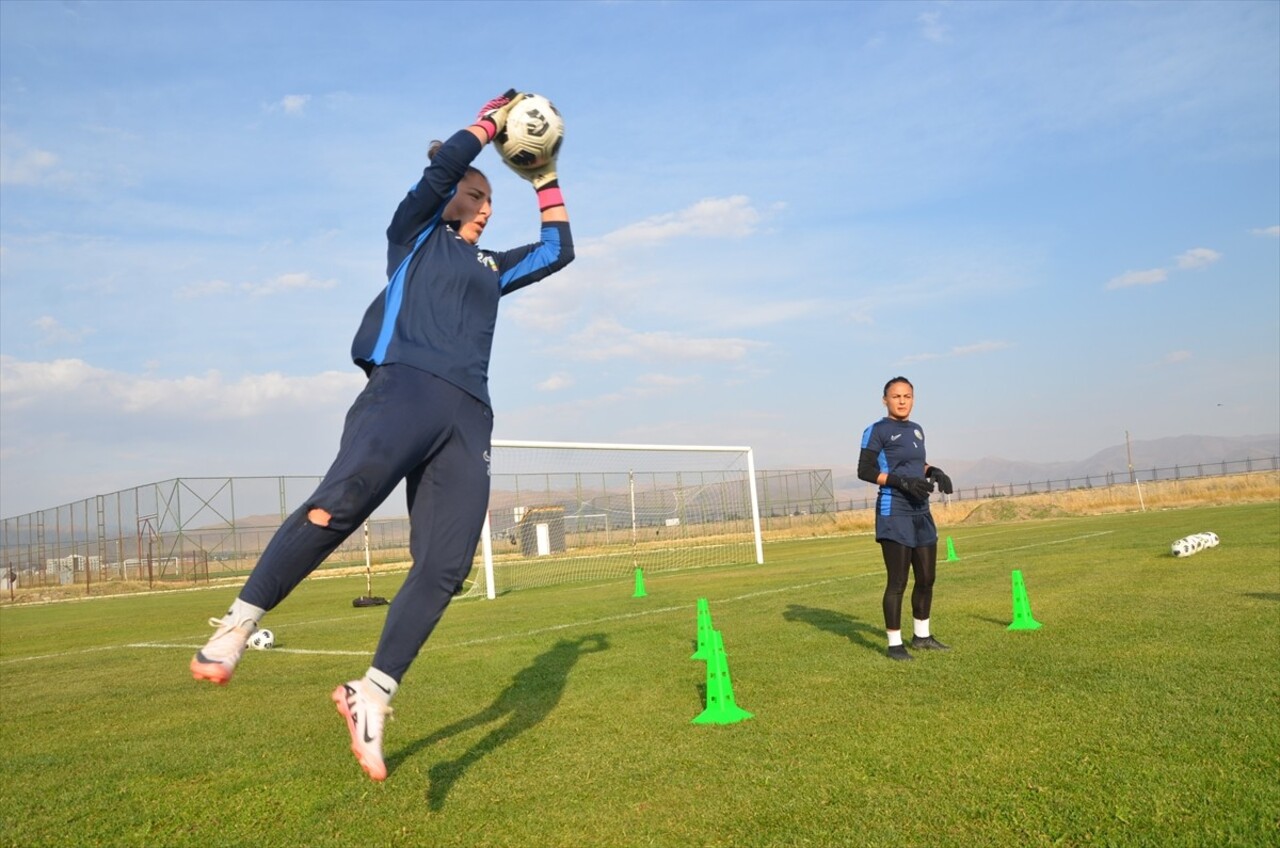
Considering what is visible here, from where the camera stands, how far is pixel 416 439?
3.40 meters

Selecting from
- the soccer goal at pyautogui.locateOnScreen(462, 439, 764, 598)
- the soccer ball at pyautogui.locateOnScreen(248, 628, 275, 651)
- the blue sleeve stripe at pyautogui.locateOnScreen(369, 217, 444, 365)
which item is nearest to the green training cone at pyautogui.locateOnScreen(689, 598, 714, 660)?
the blue sleeve stripe at pyautogui.locateOnScreen(369, 217, 444, 365)

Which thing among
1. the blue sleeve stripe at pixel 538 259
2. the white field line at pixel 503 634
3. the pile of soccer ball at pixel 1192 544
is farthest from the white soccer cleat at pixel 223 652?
the pile of soccer ball at pixel 1192 544

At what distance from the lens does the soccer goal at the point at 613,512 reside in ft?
79.5

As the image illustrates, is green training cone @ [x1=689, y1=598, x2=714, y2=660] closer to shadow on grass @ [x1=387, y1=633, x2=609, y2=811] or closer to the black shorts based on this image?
shadow on grass @ [x1=387, y1=633, x2=609, y2=811]

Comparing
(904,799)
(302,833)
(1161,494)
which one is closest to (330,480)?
(302,833)

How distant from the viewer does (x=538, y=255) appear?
4.19 metres

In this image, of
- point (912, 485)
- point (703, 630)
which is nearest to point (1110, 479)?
point (912, 485)

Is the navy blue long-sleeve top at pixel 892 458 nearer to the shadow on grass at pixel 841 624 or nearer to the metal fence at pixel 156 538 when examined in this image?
the shadow on grass at pixel 841 624

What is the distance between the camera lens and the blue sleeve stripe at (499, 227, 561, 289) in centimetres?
411

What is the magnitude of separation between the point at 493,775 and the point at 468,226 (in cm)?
260

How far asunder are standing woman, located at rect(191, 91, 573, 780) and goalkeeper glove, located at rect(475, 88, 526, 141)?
0.04 feet

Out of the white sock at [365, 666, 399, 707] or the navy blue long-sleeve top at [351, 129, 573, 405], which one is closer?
the white sock at [365, 666, 399, 707]

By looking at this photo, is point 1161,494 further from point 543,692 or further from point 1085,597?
point 543,692

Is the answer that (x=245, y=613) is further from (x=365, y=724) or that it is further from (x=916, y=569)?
(x=916, y=569)
